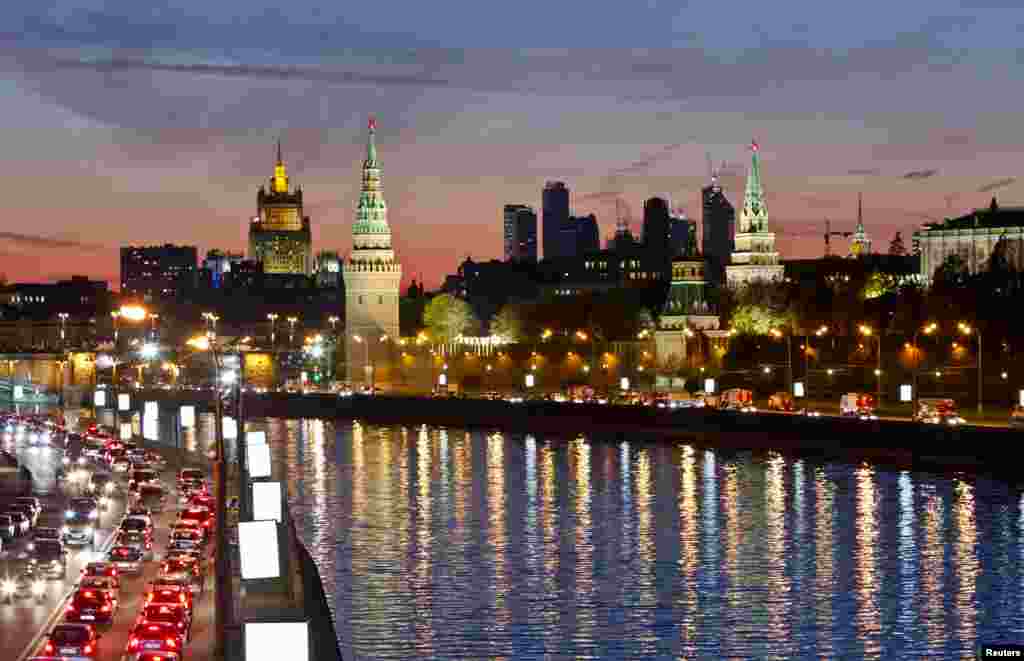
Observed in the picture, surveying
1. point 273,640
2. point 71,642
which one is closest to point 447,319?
point 71,642

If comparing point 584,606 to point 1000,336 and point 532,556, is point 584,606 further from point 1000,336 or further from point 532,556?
point 1000,336

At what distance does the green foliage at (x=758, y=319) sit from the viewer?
123 meters

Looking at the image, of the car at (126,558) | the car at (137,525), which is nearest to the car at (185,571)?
the car at (126,558)

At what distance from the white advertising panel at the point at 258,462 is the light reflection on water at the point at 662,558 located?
2.57 meters

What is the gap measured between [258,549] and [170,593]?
1785 millimetres

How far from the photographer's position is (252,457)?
160 ft

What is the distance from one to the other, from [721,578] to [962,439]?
29.9 meters

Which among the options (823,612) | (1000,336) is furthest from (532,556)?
(1000,336)

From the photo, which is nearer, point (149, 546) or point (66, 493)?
point (149, 546)

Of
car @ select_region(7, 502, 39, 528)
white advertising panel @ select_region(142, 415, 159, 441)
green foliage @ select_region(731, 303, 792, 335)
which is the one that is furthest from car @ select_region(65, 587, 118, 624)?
green foliage @ select_region(731, 303, 792, 335)

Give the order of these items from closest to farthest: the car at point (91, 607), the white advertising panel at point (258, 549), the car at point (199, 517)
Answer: the car at point (91, 607)
the white advertising panel at point (258, 549)
the car at point (199, 517)

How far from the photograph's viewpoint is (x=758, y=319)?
409 ft

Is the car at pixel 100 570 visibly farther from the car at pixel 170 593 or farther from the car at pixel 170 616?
the car at pixel 170 616

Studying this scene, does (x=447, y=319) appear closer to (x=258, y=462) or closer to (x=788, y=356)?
(x=788, y=356)
